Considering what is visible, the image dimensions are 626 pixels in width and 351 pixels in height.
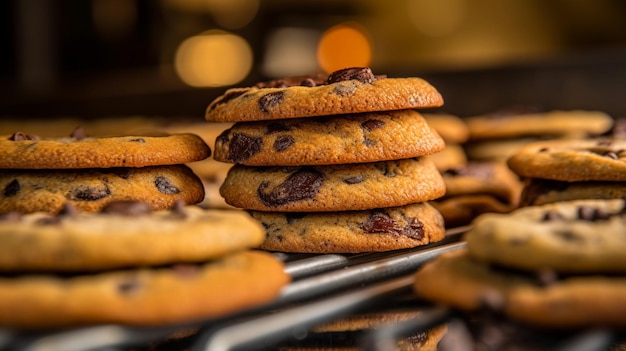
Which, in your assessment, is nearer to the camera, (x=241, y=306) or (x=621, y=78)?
(x=241, y=306)

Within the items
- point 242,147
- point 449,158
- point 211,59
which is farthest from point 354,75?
point 211,59

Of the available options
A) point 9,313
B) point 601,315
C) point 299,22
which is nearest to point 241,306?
point 9,313

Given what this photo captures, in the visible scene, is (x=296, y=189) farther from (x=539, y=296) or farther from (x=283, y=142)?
(x=539, y=296)

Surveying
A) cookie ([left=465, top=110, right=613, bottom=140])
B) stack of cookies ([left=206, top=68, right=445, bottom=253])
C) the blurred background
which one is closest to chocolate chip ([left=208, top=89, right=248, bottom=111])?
stack of cookies ([left=206, top=68, right=445, bottom=253])

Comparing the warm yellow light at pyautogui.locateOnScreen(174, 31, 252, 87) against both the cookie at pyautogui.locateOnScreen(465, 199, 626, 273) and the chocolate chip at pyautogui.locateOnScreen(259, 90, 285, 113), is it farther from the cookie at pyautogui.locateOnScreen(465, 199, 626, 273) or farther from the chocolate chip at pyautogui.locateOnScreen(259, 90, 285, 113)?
the cookie at pyautogui.locateOnScreen(465, 199, 626, 273)

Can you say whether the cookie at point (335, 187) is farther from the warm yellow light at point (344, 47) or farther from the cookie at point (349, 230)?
the warm yellow light at point (344, 47)

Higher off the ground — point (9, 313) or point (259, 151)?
point (259, 151)

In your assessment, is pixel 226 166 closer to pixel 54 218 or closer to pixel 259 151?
pixel 259 151
